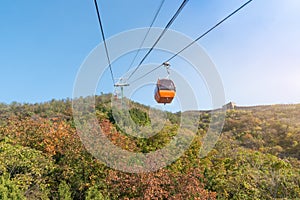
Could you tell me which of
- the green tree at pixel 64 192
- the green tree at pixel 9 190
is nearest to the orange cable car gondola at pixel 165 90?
the green tree at pixel 9 190

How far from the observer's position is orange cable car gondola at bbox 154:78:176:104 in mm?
6121

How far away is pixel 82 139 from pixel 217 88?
257 inches

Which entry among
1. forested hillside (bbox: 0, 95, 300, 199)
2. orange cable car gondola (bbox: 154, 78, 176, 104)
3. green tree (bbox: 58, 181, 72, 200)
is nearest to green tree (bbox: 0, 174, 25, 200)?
forested hillside (bbox: 0, 95, 300, 199)

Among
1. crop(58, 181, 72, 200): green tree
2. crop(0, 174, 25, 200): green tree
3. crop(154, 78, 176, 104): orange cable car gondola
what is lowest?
crop(58, 181, 72, 200): green tree

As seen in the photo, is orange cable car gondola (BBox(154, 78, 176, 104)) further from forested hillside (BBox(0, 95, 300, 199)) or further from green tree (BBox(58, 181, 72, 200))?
green tree (BBox(58, 181, 72, 200))

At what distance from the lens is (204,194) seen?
9.08m

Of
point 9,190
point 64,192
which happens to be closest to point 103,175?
point 64,192

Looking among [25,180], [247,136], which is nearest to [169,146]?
[25,180]

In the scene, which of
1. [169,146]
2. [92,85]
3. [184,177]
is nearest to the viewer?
[92,85]

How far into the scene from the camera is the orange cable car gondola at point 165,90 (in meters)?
6.12

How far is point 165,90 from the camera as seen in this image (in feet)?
20.1

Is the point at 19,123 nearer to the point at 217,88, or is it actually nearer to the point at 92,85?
the point at 92,85

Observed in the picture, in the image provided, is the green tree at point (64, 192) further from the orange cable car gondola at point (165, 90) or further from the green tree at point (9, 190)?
the orange cable car gondola at point (165, 90)

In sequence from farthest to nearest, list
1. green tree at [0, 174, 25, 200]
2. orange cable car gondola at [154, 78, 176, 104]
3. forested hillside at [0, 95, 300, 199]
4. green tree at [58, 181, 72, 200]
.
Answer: green tree at [58, 181, 72, 200] < forested hillside at [0, 95, 300, 199] < green tree at [0, 174, 25, 200] < orange cable car gondola at [154, 78, 176, 104]
